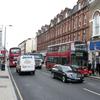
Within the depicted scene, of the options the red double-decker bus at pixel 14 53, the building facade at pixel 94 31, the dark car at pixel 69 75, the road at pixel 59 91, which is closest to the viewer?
the road at pixel 59 91

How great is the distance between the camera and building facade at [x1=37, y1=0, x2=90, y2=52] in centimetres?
5486

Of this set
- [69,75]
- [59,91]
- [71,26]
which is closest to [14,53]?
[71,26]

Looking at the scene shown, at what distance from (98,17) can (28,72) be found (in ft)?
50.2

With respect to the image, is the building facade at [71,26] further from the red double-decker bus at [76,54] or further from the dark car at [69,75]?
the dark car at [69,75]

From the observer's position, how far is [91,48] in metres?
45.8

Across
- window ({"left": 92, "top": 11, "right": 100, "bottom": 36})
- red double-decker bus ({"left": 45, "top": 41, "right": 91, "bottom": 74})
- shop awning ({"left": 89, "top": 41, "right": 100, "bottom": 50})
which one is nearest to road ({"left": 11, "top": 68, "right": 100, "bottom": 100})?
red double-decker bus ({"left": 45, "top": 41, "right": 91, "bottom": 74})

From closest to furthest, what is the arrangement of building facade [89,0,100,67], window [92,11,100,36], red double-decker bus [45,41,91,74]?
red double-decker bus [45,41,91,74] → building facade [89,0,100,67] → window [92,11,100,36]

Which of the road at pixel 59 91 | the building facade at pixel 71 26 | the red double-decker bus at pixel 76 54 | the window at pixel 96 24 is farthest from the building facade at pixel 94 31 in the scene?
the road at pixel 59 91

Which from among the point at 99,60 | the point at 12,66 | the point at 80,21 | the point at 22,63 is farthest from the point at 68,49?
the point at 12,66

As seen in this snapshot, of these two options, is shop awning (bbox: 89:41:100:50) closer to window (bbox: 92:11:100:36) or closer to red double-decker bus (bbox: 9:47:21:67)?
window (bbox: 92:11:100:36)

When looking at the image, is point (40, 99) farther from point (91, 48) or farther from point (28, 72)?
point (91, 48)

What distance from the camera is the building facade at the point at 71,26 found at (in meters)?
54.9

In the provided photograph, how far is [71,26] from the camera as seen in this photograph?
213ft

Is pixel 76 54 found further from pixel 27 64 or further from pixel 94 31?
pixel 94 31
